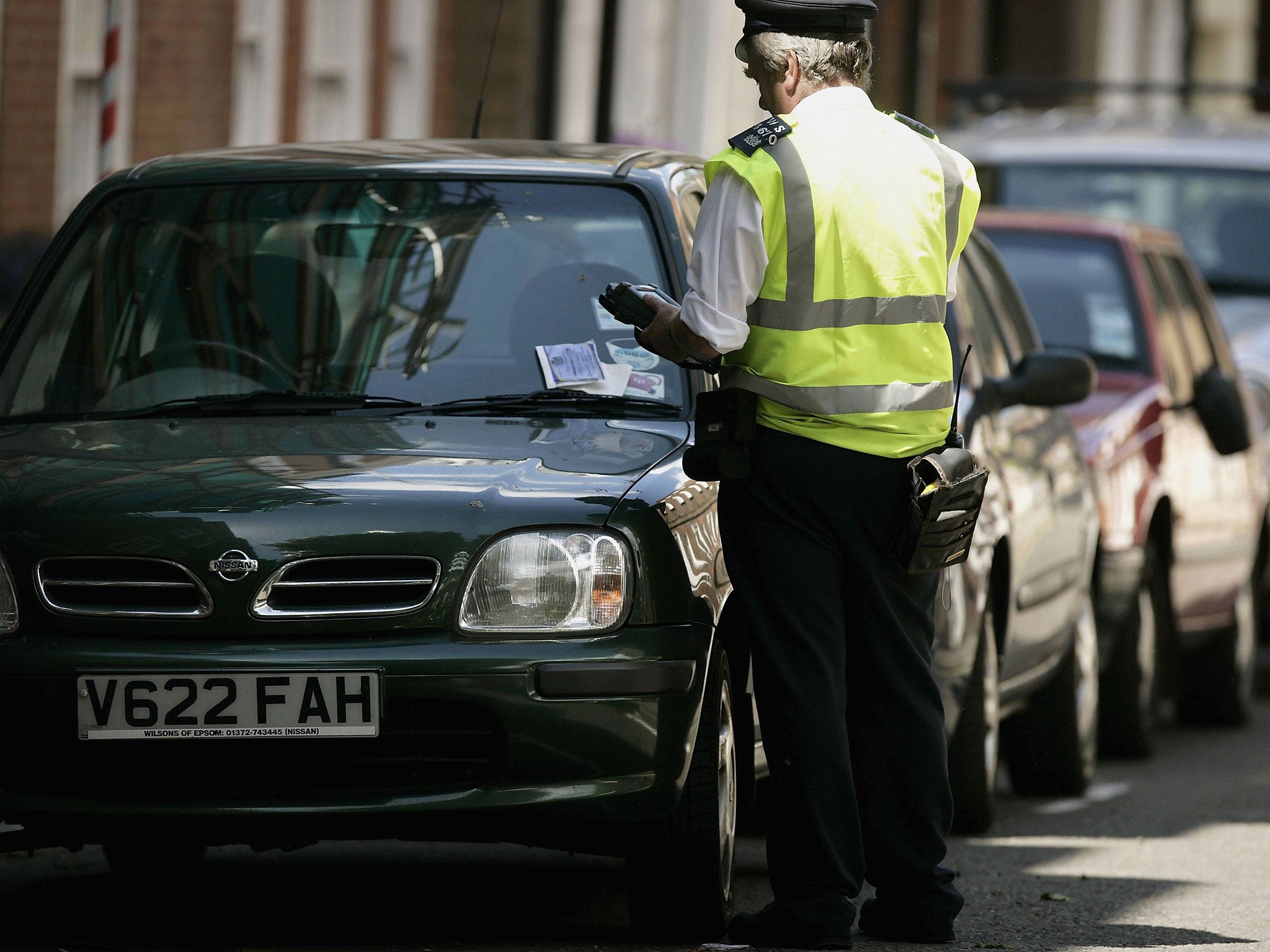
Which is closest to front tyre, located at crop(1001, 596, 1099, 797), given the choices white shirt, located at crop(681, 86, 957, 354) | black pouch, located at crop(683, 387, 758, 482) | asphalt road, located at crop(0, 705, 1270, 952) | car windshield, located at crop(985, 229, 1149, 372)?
asphalt road, located at crop(0, 705, 1270, 952)

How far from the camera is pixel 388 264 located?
20.5ft

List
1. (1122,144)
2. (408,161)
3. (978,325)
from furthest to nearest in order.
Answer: (1122,144), (978,325), (408,161)

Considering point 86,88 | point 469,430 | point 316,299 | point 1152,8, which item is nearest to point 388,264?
point 316,299

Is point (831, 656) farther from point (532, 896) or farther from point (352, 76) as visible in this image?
point (352, 76)

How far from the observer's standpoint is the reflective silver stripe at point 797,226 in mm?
5285

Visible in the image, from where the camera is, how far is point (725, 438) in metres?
5.35

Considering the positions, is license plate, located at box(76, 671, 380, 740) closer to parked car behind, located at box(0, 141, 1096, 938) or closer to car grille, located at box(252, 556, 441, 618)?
parked car behind, located at box(0, 141, 1096, 938)

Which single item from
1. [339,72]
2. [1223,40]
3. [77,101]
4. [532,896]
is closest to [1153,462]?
[532,896]

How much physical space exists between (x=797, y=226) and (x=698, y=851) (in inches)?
Answer: 48.3

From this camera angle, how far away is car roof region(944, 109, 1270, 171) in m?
15.4

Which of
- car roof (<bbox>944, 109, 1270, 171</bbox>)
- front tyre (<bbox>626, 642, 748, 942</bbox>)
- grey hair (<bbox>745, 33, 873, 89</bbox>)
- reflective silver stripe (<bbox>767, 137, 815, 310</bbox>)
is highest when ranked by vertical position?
car roof (<bbox>944, 109, 1270, 171</bbox>)

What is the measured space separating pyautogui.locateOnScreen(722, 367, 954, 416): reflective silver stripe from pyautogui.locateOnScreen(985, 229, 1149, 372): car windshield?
17.4 feet

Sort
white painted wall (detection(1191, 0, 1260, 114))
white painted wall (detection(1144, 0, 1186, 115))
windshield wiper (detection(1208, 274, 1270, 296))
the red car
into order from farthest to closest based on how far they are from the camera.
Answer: white painted wall (detection(1191, 0, 1260, 114)) < white painted wall (detection(1144, 0, 1186, 115)) < windshield wiper (detection(1208, 274, 1270, 296)) < the red car

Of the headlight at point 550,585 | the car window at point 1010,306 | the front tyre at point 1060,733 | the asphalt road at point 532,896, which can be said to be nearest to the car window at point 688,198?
the headlight at point 550,585
